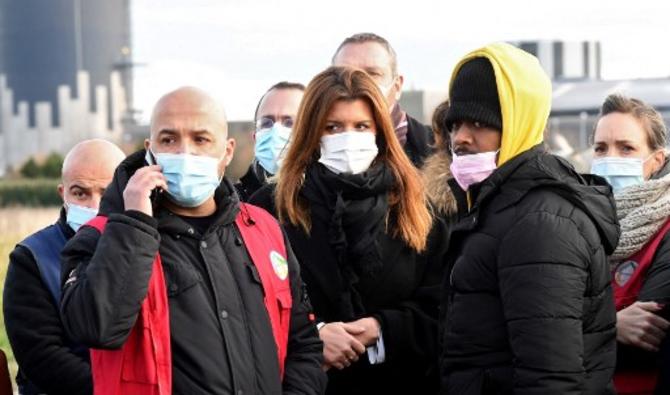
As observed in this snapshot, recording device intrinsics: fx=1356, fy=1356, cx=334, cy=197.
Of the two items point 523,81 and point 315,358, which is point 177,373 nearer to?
point 315,358

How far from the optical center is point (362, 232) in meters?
5.17

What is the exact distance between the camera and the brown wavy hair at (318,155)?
5.19 metres

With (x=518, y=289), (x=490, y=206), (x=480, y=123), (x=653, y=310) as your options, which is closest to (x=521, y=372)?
(x=518, y=289)

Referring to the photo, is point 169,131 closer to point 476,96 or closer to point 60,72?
point 476,96

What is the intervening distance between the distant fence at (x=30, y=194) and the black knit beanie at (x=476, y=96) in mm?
19126

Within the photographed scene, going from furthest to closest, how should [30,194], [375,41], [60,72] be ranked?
[60,72] < [30,194] < [375,41]

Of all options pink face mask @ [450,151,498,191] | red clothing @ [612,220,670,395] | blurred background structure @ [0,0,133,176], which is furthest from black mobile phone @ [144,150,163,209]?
blurred background structure @ [0,0,133,176]

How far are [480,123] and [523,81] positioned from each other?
0.61ft

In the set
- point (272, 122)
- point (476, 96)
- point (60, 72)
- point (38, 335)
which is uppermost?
point (476, 96)

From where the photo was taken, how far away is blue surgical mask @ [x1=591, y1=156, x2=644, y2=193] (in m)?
5.53

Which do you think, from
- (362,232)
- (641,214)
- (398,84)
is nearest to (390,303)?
(362,232)

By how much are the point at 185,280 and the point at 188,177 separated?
322 millimetres

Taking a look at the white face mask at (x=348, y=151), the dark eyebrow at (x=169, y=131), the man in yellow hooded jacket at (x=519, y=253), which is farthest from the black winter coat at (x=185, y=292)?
the white face mask at (x=348, y=151)

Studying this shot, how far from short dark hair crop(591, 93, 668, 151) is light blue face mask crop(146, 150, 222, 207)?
81.9 inches
